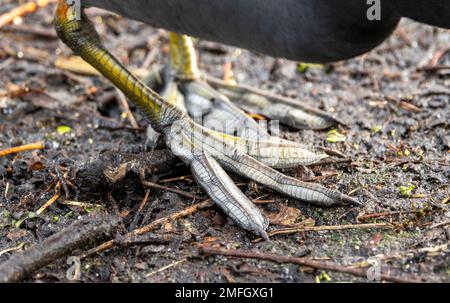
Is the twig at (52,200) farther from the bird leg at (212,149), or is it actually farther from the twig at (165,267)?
the twig at (165,267)

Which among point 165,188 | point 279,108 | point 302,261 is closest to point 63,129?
point 165,188

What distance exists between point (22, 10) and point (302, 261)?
13.5 feet

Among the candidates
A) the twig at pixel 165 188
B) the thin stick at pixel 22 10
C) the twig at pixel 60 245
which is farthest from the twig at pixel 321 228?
the thin stick at pixel 22 10

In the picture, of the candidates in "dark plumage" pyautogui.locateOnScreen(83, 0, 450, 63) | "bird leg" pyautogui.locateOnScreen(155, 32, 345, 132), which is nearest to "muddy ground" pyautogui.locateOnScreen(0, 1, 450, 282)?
"bird leg" pyautogui.locateOnScreen(155, 32, 345, 132)

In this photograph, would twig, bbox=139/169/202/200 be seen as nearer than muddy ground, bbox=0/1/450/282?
No

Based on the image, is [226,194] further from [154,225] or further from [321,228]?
[321,228]

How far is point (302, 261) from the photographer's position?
305cm

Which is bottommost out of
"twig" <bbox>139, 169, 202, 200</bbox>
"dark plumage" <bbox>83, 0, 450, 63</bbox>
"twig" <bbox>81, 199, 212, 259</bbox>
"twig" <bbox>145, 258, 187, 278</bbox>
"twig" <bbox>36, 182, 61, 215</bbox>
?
"twig" <bbox>145, 258, 187, 278</bbox>

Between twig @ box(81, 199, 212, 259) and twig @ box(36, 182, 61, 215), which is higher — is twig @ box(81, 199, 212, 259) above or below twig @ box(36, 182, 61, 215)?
below

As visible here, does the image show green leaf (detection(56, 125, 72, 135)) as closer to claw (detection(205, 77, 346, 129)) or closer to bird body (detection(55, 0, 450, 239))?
bird body (detection(55, 0, 450, 239))

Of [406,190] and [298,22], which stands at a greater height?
[298,22]

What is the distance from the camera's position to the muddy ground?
316cm

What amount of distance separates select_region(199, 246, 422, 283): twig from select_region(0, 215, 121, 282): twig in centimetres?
50
